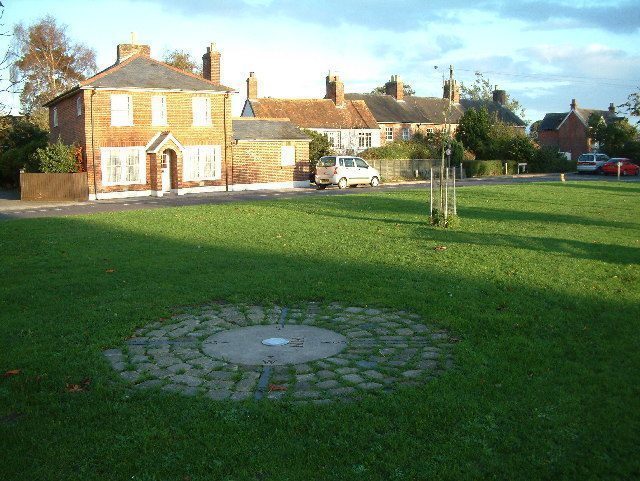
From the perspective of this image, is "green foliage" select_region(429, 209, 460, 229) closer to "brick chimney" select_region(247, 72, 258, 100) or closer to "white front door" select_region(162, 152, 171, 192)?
"white front door" select_region(162, 152, 171, 192)

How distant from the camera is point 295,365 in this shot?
6.52 meters

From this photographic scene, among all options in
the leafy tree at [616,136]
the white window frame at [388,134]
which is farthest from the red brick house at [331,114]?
the leafy tree at [616,136]

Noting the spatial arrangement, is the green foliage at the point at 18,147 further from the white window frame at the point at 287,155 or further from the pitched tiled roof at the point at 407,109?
the pitched tiled roof at the point at 407,109

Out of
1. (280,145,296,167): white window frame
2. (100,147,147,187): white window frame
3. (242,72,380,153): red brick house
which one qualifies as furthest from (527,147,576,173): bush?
(100,147,147,187): white window frame

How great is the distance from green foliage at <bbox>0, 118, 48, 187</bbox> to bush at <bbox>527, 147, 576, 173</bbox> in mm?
43674

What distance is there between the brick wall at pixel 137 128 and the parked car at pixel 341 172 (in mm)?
6209

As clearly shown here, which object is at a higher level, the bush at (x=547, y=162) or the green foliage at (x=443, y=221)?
the bush at (x=547, y=162)

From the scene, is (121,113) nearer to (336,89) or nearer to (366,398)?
(336,89)

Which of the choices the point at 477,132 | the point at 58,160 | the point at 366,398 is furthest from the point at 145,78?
the point at 366,398

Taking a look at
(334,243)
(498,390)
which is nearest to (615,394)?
(498,390)

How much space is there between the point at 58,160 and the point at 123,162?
3.57 meters

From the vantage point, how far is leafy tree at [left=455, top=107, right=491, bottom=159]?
65562 mm

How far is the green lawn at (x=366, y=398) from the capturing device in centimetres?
442

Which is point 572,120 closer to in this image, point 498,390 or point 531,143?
point 531,143
